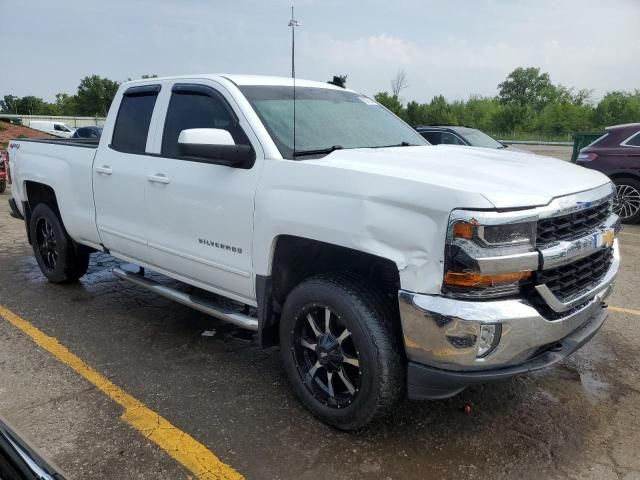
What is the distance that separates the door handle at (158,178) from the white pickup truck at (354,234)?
0.8 inches

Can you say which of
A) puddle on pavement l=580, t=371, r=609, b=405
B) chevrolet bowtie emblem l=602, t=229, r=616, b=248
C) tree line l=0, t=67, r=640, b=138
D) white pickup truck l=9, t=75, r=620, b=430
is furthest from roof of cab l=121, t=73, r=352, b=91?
tree line l=0, t=67, r=640, b=138

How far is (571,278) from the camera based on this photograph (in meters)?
2.75

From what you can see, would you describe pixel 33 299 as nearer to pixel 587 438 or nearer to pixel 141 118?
pixel 141 118

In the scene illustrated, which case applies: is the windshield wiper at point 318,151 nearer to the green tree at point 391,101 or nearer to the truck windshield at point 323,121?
the truck windshield at point 323,121

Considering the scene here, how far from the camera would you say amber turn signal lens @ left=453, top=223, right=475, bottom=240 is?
2328mm

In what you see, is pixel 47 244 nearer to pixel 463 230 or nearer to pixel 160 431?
pixel 160 431

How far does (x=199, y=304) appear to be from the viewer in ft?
11.9

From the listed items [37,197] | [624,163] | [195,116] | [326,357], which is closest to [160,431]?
[326,357]

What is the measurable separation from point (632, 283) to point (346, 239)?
4604mm

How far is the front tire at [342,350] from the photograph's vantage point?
2.67 m

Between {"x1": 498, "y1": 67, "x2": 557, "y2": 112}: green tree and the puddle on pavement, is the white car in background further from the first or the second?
{"x1": 498, "y1": 67, "x2": 557, "y2": 112}: green tree

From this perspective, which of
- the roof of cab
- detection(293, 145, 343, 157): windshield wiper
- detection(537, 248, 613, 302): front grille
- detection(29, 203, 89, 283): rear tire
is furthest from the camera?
detection(29, 203, 89, 283): rear tire

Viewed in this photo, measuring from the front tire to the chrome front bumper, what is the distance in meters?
0.17

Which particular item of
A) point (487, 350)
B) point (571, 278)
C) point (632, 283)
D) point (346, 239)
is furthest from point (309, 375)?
point (632, 283)
